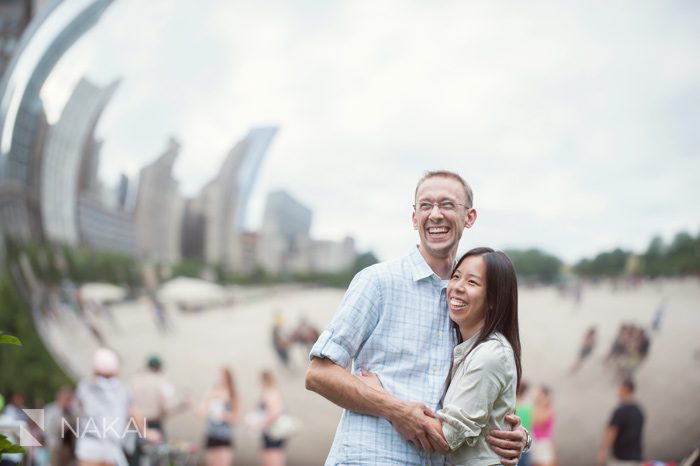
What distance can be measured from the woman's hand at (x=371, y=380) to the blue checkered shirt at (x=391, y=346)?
14mm

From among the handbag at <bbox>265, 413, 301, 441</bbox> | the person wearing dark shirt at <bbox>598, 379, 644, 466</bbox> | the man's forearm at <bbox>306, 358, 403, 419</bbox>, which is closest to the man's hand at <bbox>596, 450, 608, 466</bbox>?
the person wearing dark shirt at <bbox>598, 379, 644, 466</bbox>

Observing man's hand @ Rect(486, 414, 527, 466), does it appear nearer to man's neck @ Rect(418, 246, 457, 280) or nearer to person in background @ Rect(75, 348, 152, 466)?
man's neck @ Rect(418, 246, 457, 280)

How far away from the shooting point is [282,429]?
21.5 ft

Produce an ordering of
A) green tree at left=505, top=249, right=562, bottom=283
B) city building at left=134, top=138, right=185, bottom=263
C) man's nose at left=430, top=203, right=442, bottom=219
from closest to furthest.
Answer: man's nose at left=430, top=203, right=442, bottom=219, green tree at left=505, top=249, right=562, bottom=283, city building at left=134, top=138, right=185, bottom=263

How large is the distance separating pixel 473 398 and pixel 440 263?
43 centimetres

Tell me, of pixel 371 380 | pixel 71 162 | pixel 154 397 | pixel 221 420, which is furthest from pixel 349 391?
pixel 71 162

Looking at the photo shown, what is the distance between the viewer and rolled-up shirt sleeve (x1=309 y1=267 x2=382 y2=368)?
203 cm

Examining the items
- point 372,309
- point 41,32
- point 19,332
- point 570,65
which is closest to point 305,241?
point 570,65

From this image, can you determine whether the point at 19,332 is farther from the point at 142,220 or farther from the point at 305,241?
the point at 305,241

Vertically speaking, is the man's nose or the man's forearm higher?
the man's nose

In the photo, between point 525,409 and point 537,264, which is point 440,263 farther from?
point 537,264

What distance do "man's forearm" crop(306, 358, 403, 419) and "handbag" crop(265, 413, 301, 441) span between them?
4660mm

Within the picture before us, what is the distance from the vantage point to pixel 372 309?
2088mm

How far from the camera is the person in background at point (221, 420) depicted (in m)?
6.76
